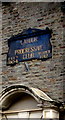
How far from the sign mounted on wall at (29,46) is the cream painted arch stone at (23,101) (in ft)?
3.69

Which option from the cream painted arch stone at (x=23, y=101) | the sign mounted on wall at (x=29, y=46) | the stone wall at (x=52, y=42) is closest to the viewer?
the cream painted arch stone at (x=23, y=101)

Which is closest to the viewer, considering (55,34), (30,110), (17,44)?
(30,110)

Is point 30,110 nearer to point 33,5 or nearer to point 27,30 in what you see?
point 27,30

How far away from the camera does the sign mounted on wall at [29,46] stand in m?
8.77

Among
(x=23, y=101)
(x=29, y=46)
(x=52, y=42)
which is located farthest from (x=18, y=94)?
(x=52, y=42)

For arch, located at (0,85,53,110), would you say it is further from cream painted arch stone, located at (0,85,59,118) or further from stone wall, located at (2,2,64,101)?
stone wall, located at (2,2,64,101)

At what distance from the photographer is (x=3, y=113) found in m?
8.30

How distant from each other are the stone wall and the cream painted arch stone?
1.44ft

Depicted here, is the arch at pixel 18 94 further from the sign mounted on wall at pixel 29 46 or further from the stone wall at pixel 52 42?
the sign mounted on wall at pixel 29 46

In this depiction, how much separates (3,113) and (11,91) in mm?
694

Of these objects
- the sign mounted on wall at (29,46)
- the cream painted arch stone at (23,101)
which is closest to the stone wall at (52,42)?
the sign mounted on wall at (29,46)

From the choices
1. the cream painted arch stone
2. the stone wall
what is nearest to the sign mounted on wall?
the stone wall

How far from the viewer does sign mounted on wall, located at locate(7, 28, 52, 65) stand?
28.8 ft

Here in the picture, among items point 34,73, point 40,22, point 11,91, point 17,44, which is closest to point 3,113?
point 11,91
